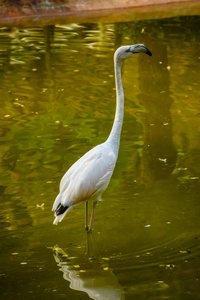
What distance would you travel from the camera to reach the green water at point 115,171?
627 cm

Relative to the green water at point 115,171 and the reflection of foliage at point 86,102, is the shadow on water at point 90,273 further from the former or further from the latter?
the reflection of foliage at point 86,102

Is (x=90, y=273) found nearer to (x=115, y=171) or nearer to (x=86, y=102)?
(x=115, y=171)

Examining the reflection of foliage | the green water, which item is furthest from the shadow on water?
the reflection of foliage

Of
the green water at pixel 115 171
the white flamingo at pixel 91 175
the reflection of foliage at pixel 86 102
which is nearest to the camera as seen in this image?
the green water at pixel 115 171

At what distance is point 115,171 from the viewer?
900cm

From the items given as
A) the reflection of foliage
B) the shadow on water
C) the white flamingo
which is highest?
the white flamingo

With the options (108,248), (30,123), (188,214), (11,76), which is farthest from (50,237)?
(11,76)

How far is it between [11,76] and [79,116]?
3091 millimetres

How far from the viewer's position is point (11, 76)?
A: 13648 mm

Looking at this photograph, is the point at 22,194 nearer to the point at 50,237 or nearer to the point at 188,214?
the point at 50,237

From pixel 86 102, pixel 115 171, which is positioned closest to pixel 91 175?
pixel 115 171

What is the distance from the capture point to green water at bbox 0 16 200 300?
627cm

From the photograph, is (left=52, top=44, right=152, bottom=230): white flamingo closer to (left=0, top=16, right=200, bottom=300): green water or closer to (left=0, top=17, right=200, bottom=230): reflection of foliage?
(left=0, top=16, right=200, bottom=300): green water

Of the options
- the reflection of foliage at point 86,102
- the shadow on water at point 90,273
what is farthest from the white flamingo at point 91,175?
the reflection of foliage at point 86,102
